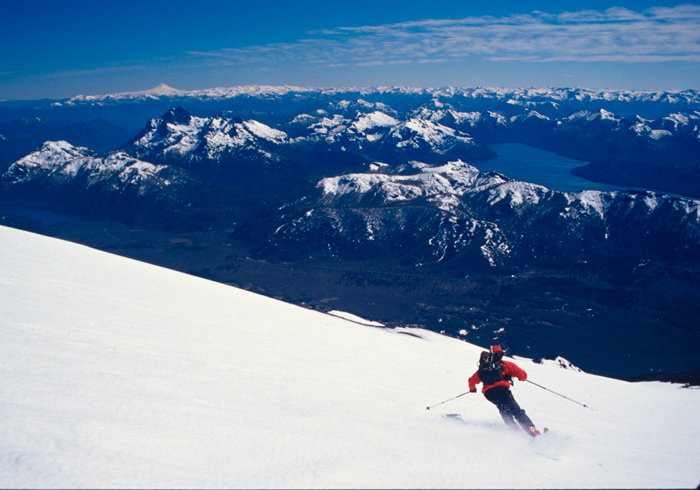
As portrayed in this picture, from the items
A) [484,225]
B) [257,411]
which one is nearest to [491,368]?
[257,411]

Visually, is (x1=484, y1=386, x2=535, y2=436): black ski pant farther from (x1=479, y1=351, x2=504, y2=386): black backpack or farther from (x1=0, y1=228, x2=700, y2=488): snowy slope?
(x1=0, y1=228, x2=700, y2=488): snowy slope

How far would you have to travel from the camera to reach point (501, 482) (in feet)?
24.0

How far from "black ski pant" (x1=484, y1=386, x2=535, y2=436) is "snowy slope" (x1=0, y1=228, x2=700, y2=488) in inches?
20.7

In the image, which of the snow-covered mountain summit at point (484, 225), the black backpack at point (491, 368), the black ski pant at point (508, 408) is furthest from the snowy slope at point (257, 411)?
the snow-covered mountain summit at point (484, 225)

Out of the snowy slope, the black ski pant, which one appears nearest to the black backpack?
the black ski pant

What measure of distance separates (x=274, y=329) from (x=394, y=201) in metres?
165

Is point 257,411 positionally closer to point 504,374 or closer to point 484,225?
point 504,374

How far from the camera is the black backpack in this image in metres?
13.0

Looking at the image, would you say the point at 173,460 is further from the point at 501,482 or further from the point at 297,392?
the point at 501,482

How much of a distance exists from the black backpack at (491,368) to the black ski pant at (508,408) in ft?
0.99

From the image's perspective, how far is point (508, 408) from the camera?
12.2 metres

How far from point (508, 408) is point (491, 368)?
1.40 m

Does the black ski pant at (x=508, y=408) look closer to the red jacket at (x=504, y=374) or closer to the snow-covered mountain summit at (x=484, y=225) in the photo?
the red jacket at (x=504, y=374)

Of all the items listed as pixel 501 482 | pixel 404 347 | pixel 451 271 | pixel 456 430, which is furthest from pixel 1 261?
pixel 451 271
